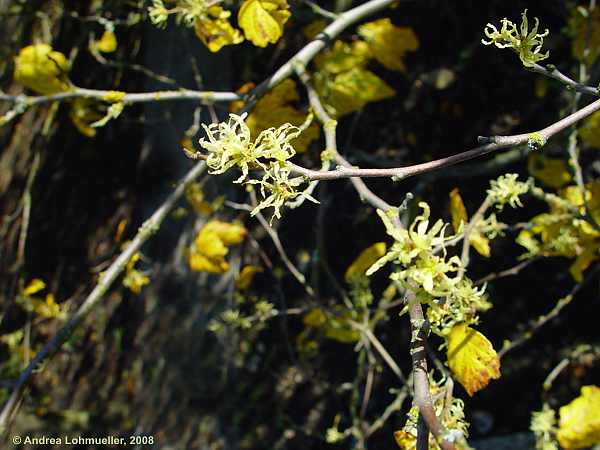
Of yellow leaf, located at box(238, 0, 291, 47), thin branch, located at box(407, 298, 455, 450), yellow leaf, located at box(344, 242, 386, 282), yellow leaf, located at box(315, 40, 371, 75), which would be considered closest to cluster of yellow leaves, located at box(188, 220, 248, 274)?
yellow leaf, located at box(344, 242, 386, 282)

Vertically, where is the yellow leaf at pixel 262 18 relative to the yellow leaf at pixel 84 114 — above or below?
above

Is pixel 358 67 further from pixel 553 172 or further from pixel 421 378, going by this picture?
pixel 421 378

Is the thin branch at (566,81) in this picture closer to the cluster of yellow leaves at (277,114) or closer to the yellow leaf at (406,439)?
the yellow leaf at (406,439)

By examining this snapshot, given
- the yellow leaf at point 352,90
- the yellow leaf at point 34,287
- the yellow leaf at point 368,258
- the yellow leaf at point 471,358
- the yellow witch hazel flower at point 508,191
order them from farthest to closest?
1. the yellow leaf at point 34,287
2. the yellow leaf at point 352,90
3. the yellow leaf at point 368,258
4. the yellow witch hazel flower at point 508,191
5. the yellow leaf at point 471,358

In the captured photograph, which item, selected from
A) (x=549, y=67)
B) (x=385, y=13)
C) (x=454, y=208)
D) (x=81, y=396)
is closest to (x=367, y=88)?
(x=454, y=208)

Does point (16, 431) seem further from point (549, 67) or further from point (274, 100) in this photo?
point (549, 67)

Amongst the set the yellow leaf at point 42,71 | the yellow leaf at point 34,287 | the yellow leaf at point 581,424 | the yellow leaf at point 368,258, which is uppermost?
the yellow leaf at point 42,71

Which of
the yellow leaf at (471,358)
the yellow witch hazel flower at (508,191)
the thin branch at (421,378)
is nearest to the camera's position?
the thin branch at (421,378)

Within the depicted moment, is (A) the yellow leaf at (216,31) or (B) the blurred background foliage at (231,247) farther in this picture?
(B) the blurred background foliage at (231,247)

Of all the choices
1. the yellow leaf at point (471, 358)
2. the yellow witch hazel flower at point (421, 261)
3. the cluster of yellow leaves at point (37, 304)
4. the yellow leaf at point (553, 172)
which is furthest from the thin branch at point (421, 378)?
the cluster of yellow leaves at point (37, 304)
